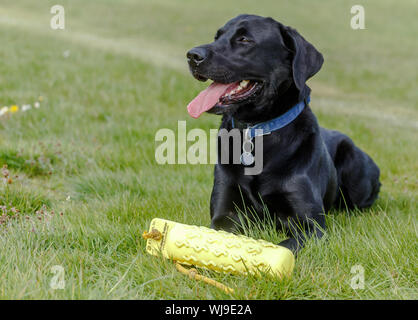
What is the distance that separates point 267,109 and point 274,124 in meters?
0.11

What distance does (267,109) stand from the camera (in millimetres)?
3080

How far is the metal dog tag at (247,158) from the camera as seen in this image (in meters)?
3.11

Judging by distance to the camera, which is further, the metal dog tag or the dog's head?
the metal dog tag

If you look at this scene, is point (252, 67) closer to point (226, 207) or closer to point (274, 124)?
point (274, 124)

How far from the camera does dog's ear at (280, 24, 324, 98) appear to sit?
9.89 feet

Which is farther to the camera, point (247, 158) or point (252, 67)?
point (247, 158)

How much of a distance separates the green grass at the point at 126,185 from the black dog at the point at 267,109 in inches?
9.4

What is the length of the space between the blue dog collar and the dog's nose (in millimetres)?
554

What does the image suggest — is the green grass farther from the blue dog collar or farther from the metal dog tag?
the blue dog collar
